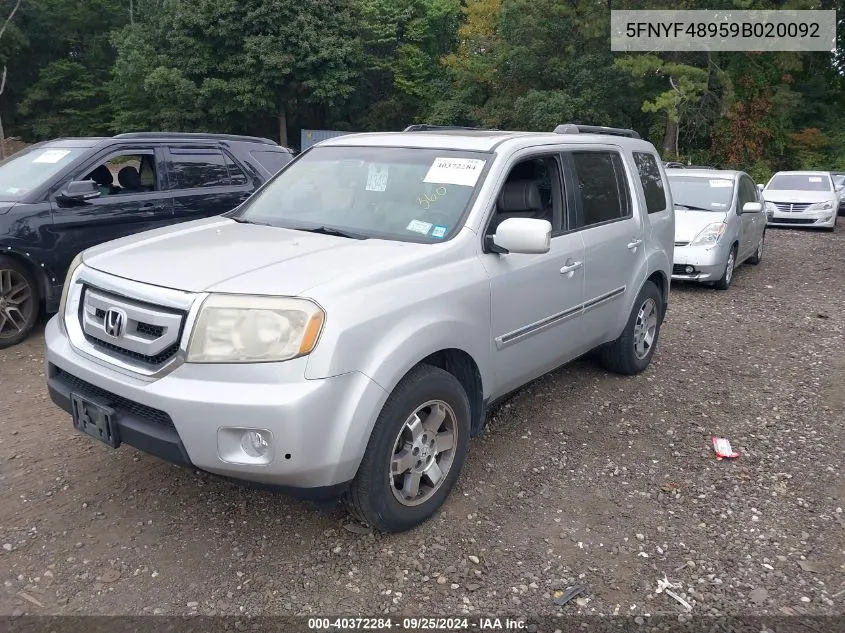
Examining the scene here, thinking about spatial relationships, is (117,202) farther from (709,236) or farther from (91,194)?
(709,236)

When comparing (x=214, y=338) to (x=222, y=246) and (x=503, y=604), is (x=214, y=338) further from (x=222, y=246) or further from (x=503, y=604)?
(x=503, y=604)

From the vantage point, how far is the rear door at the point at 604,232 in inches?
172

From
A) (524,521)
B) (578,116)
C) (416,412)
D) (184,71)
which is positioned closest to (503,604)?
(524,521)

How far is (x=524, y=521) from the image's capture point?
11.0 ft

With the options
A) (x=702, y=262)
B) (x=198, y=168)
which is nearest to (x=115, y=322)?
(x=198, y=168)

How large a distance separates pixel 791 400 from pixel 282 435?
418 cm

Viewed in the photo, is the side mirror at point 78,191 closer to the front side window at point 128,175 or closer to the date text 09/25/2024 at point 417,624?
the front side window at point 128,175

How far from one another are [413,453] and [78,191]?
4281mm

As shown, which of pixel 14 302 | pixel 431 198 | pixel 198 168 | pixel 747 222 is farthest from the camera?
pixel 747 222

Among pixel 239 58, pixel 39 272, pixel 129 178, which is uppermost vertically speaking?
pixel 239 58

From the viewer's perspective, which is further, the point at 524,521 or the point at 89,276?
the point at 524,521

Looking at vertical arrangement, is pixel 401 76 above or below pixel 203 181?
above

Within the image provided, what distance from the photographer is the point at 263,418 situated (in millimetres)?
2518

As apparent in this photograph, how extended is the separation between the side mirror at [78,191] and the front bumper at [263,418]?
3.68 metres
